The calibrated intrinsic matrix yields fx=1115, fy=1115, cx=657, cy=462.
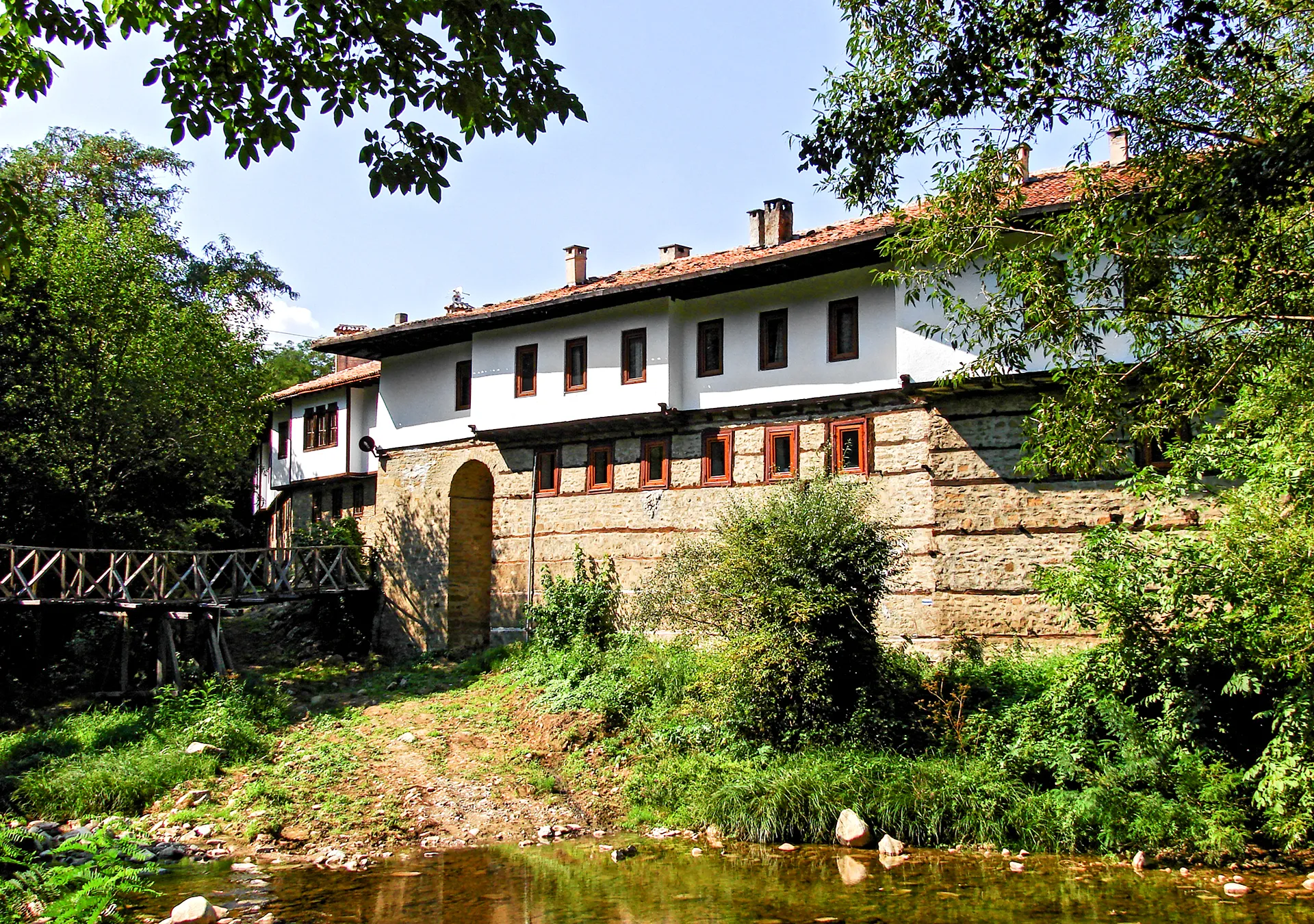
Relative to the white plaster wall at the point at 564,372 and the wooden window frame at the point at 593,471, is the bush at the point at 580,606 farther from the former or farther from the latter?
the white plaster wall at the point at 564,372

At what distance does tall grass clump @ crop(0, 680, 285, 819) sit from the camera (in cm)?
1373

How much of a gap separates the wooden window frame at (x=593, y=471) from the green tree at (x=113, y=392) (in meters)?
7.74

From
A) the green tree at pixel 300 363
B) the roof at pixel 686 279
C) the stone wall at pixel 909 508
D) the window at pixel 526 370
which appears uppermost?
the green tree at pixel 300 363

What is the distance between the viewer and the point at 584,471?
21.0 metres

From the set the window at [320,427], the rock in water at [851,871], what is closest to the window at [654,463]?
the rock in water at [851,871]

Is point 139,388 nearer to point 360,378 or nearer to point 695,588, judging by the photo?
point 360,378

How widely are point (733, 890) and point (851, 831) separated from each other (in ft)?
7.10

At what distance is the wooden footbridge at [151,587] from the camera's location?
17656mm

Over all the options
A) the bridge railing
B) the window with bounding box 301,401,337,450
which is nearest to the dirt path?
the bridge railing

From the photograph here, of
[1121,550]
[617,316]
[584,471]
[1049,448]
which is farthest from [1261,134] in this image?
[584,471]

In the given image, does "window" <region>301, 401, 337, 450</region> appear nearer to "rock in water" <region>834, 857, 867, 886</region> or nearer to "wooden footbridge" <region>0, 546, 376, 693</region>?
"wooden footbridge" <region>0, 546, 376, 693</region>

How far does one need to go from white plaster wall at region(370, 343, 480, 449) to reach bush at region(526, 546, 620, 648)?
14.9ft

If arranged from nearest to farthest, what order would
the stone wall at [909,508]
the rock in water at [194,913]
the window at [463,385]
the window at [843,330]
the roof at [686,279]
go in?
the rock in water at [194,913]
the stone wall at [909,508]
the roof at [686,279]
the window at [843,330]
the window at [463,385]

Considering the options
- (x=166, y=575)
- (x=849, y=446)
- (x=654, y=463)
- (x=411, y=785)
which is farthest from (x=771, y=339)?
(x=166, y=575)
